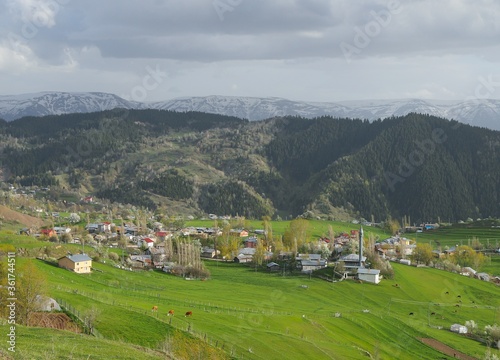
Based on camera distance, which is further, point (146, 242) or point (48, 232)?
point (146, 242)

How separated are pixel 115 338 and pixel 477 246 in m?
131

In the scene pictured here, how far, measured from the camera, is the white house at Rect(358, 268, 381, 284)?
102m

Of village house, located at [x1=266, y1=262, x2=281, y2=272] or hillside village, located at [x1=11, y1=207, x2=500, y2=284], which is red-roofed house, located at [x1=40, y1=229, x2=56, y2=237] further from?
village house, located at [x1=266, y1=262, x2=281, y2=272]

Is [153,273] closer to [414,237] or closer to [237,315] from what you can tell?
[237,315]

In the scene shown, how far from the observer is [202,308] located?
66.1 metres

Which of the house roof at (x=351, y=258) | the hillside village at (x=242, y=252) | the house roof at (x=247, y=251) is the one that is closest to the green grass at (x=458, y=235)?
the hillside village at (x=242, y=252)

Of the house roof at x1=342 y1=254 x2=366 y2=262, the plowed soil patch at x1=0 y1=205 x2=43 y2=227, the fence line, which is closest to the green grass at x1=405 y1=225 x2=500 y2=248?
the house roof at x1=342 y1=254 x2=366 y2=262

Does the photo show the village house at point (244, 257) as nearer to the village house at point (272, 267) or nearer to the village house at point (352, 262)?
the village house at point (272, 267)

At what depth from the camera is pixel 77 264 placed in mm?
85750

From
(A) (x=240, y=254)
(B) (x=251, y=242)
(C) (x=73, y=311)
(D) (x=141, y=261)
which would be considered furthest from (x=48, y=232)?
(C) (x=73, y=311)

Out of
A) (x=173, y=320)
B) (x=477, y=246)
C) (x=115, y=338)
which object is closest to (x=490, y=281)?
(x=477, y=246)

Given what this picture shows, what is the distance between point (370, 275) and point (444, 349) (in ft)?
114

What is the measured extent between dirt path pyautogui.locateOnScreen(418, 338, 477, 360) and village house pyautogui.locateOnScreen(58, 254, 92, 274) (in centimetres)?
4792

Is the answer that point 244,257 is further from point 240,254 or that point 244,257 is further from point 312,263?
point 312,263
